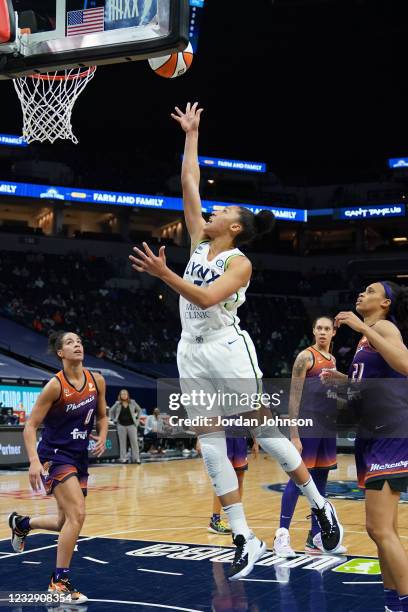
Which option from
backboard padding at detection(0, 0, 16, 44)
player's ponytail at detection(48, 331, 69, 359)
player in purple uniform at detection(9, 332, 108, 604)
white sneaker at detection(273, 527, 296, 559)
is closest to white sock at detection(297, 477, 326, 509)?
player in purple uniform at detection(9, 332, 108, 604)

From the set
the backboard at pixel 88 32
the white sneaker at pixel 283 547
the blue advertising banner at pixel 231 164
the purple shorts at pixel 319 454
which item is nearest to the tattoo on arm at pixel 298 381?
the purple shorts at pixel 319 454

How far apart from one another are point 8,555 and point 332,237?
36934mm

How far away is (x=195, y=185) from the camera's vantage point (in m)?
4.84

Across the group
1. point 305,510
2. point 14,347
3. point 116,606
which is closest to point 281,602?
point 116,606

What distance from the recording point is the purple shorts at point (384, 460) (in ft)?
13.7

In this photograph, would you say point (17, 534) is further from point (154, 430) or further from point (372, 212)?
point (372, 212)

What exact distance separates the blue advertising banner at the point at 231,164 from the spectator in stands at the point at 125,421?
73.4 ft

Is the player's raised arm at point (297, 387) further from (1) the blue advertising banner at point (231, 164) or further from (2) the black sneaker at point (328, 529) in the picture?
(1) the blue advertising banner at point (231, 164)

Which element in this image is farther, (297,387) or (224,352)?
(297,387)

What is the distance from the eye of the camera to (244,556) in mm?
4172

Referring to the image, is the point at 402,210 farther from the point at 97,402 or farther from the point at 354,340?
the point at 97,402

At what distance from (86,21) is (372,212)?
113 feet

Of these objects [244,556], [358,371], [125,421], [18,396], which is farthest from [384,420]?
[18,396]

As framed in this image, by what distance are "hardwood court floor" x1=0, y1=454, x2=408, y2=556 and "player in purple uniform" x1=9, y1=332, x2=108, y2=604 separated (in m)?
2.45
